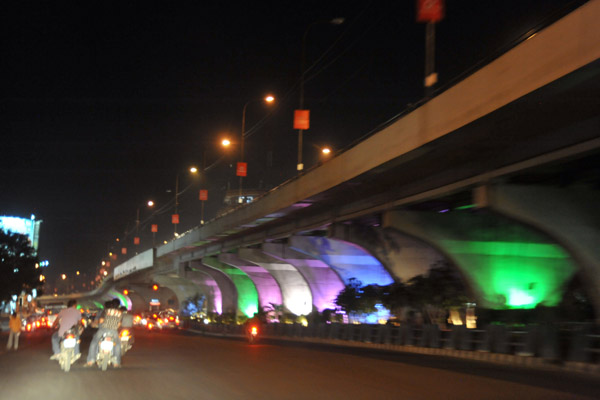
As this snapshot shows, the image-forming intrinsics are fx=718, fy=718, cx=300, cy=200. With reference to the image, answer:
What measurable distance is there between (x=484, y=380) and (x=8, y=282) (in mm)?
67024

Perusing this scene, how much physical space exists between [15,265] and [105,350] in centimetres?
6687

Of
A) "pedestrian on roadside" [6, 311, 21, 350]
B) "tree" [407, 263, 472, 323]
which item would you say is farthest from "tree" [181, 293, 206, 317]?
"pedestrian on roadside" [6, 311, 21, 350]

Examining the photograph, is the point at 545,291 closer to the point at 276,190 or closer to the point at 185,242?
the point at 276,190

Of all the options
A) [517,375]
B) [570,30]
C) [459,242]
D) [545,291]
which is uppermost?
[570,30]

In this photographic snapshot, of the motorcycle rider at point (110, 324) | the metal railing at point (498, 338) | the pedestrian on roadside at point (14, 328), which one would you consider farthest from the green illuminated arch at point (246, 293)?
the motorcycle rider at point (110, 324)

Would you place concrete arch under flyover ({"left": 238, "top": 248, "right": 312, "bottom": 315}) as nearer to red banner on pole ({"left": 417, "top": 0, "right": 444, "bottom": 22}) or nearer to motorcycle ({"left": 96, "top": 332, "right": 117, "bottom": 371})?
red banner on pole ({"left": 417, "top": 0, "right": 444, "bottom": 22})

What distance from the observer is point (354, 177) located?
27.5 m

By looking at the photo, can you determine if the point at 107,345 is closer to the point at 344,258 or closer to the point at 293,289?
the point at 344,258

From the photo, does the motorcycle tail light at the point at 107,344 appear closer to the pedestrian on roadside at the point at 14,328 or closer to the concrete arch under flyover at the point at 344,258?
the pedestrian on roadside at the point at 14,328

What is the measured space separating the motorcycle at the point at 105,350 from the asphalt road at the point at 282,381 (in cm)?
34

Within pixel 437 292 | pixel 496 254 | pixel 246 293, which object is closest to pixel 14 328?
pixel 437 292

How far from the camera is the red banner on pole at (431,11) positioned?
19.8 m

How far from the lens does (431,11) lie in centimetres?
1988

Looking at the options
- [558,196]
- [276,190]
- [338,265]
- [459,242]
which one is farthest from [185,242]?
[558,196]
